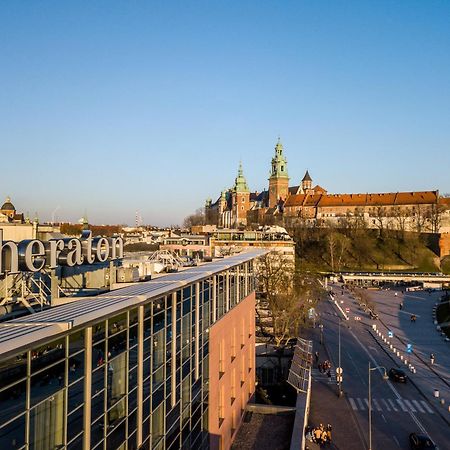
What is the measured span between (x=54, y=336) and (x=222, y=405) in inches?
578

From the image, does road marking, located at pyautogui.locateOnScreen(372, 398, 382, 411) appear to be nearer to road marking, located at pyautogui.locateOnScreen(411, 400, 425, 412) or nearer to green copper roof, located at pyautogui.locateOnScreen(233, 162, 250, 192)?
road marking, located at pyautogui.locateOnScreen(411, 400, 425, 412)

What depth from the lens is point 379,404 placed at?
29594 mm

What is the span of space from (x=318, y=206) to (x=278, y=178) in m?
16.8

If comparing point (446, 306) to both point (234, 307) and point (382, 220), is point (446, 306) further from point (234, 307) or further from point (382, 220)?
point (382, 220)

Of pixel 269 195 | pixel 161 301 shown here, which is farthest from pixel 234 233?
pixel 269 195

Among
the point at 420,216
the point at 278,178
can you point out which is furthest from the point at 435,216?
the point at 278,178

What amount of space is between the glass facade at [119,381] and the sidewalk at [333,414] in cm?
952

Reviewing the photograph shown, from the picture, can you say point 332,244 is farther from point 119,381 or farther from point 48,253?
point 48,253

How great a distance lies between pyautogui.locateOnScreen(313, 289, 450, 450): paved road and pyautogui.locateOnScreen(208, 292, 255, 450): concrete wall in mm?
5567

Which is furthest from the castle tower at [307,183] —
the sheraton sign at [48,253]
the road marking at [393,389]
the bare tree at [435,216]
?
the sheraton sign at [48,253]

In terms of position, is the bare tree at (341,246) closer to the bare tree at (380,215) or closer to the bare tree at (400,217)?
the bare tree at (380,215)

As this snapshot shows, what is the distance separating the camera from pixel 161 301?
13305 millimetres

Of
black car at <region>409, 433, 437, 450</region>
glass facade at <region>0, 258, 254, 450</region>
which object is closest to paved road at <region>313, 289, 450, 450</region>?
black car at <region>409, 433, 437, 450</region>

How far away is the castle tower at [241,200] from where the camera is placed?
163038 millimetres
